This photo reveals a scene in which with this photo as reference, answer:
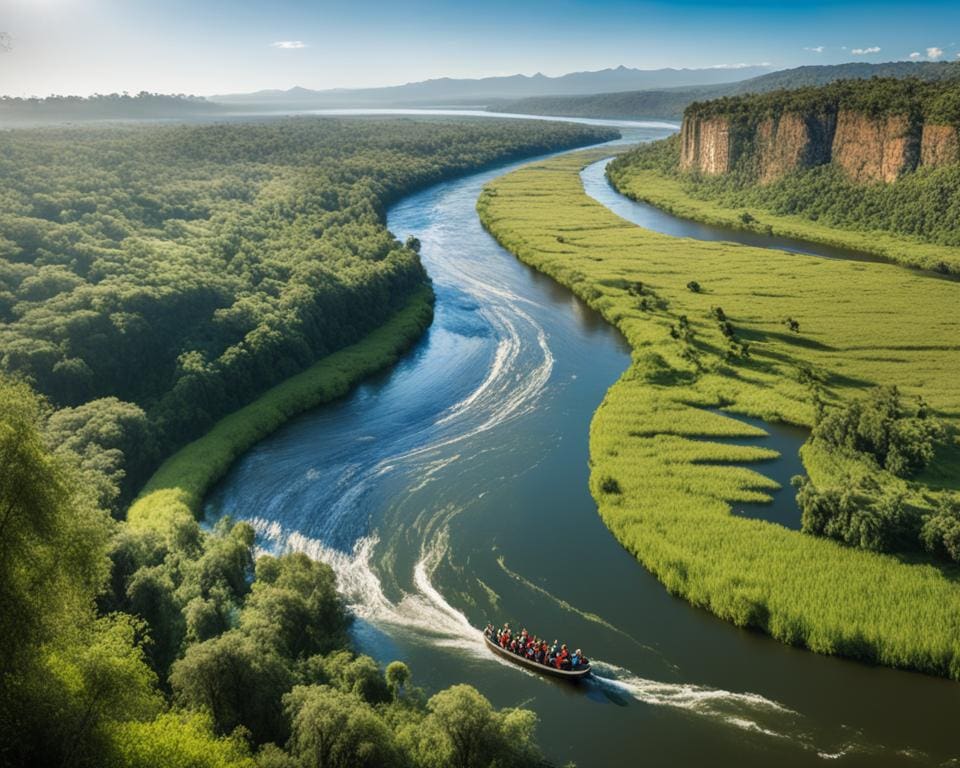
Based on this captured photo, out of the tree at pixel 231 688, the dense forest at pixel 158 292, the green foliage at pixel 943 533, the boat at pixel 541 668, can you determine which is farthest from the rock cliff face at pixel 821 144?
the tree at pixel 231 688

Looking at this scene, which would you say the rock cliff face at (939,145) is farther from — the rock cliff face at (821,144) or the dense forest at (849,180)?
the dense forest at (849,180)

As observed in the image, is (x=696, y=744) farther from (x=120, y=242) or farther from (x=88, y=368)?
(x=120, y=242)

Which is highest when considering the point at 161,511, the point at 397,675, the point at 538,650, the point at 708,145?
the point at 708,145

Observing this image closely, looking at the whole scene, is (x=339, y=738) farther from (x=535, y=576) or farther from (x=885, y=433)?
A: (x=885, y=433)

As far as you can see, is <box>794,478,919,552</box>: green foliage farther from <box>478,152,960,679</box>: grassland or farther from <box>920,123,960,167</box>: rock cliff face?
<box>920,123,960,167</box>: rock cliff face

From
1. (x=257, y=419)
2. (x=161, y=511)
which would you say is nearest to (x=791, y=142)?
(x=257, y=419)
